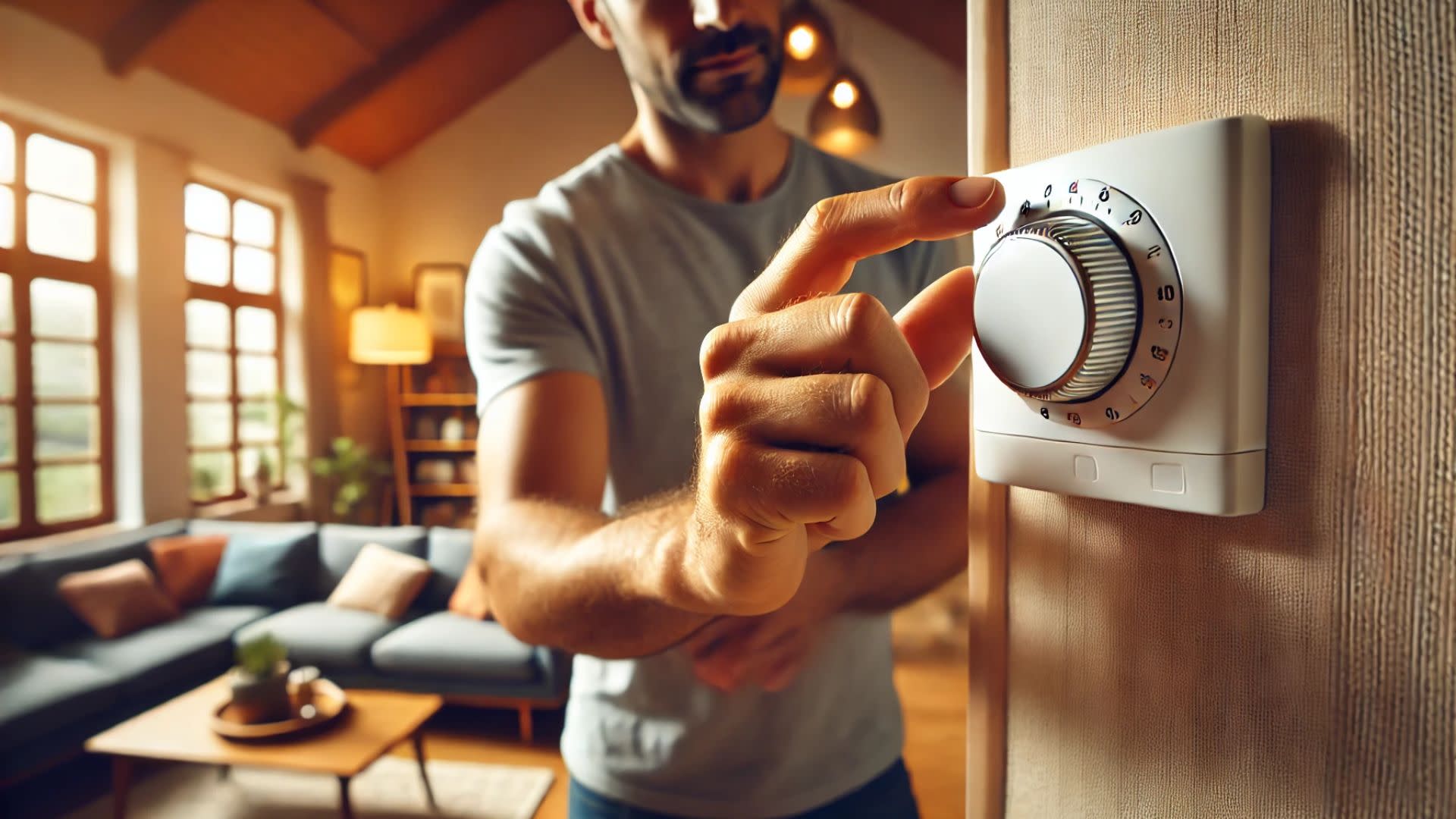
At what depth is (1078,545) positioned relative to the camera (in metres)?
0.19

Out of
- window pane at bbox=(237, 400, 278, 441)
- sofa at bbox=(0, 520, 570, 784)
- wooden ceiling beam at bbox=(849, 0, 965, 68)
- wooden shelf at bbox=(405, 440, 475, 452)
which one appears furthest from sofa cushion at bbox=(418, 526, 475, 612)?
wooden ceiling beam at bbox=(849, 0, 965, 68)

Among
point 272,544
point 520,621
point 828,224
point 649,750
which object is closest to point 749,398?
point 828,224

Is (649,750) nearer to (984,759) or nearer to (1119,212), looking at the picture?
(984,759)

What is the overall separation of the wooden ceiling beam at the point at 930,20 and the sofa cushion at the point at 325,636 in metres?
3.22

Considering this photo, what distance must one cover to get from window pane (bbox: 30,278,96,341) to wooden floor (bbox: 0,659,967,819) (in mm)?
1655

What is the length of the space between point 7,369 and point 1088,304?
3.74 m

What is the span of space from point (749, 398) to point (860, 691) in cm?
59

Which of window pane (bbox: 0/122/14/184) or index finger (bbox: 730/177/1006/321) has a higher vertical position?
window pane (bbox: 0/122/14/184)

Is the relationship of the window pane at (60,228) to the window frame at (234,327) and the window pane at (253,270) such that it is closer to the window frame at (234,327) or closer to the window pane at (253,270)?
the window frame at (234,327)

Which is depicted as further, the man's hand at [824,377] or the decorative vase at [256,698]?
the decorative vase at [256,698]

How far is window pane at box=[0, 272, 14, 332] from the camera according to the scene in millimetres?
2580

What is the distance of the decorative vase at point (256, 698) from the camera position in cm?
187

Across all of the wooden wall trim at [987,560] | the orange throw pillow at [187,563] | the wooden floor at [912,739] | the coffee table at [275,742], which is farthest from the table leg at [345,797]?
the wooden wall trim at [987,560]

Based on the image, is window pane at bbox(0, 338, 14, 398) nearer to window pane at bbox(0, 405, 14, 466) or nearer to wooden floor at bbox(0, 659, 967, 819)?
window pane at bbox(0, 405, 14, 466)
